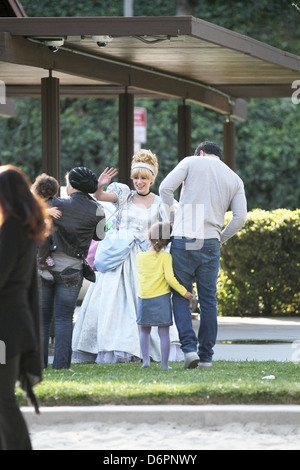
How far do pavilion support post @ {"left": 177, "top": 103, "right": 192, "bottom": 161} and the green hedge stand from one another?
1.38 metres

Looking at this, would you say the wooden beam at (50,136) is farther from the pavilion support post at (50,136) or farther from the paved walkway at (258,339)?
the paved walkway at (258,339)

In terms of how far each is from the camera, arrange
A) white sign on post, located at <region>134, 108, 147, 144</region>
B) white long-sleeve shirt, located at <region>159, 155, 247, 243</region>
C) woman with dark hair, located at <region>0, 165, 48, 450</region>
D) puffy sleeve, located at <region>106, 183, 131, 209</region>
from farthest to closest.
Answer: white sign on post, located at <region>134, 108, 147, 144</region> → puffy sleeve, located at <region>106, 183, 131, 209</region> → white long-sleeve shirt, located at <region>159, 155, 247, 243</region> → woman with dark hair, located at <region>0, 165, 48, 450</region>

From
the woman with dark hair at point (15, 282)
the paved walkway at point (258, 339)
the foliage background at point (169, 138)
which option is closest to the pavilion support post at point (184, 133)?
the paved walkway at point (258, 339)

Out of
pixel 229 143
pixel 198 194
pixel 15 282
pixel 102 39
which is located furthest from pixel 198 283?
pixel 229 143

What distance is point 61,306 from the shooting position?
28.6 feet

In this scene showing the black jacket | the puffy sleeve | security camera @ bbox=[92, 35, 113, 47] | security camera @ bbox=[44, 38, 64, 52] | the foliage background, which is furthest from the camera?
the foliage background

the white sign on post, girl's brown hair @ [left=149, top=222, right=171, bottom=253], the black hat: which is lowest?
girl's brown hair @ [left=149, top=222, right=171, bottom=253]

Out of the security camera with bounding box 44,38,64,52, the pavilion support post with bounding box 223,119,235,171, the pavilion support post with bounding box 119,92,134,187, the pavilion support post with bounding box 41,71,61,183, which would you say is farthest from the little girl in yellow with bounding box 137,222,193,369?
the pavilion support post with bounding box 223,119,235,171

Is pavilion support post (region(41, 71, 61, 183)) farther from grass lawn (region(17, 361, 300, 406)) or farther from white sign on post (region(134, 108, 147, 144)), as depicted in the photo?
white sign on post (region(134, 108, 147, 144))

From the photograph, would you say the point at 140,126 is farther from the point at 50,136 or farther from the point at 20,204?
the point at 20,204

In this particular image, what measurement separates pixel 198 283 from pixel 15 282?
3613mm

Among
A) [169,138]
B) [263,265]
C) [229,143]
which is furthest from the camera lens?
[169,138]

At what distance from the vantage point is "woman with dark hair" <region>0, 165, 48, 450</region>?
16.7 feet
